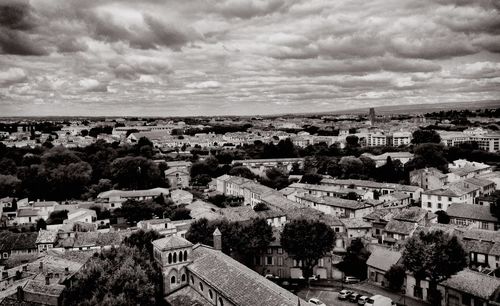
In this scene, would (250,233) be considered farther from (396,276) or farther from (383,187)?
(383,187)

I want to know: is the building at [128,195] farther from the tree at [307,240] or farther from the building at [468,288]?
the building at [468,288]

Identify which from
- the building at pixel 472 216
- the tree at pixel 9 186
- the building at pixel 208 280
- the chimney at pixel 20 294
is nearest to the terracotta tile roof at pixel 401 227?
the building at pixel 472 216

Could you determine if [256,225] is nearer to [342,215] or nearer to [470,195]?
[342,215]

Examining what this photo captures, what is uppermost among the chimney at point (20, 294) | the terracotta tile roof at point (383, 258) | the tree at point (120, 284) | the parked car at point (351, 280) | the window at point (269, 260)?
the tree at point (120, 284)

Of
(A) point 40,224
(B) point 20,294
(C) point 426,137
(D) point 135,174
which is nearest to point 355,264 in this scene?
(B) point 20,294

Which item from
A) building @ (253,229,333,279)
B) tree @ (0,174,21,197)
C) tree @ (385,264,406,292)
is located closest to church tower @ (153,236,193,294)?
building @ (253,229,333,279)

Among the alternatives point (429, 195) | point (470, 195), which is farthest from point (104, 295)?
point (470, 195)
